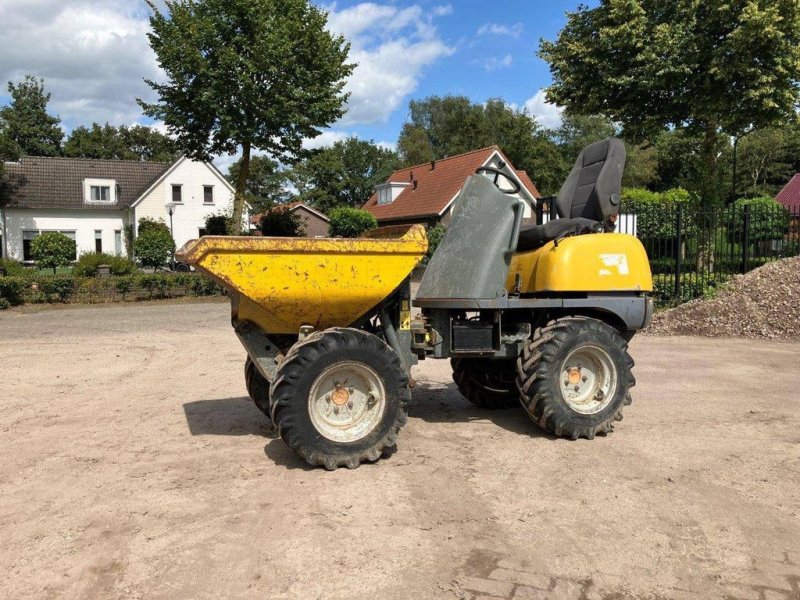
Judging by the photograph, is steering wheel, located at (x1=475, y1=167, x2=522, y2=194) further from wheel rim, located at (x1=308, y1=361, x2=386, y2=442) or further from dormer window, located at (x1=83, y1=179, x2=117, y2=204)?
dormer window, located at (x1=83, y1=179, x2=117, y2=204)

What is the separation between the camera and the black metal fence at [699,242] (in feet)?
44.0

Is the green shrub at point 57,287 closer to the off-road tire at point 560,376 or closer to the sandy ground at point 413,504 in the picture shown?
the sandy ground at point 413,504

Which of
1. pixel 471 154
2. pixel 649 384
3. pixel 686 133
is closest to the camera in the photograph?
pixel 649 384

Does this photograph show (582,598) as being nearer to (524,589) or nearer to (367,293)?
(524,589)

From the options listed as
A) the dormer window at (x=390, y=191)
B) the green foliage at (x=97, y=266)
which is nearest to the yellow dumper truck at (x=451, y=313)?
the green foliage at (x=97, y=266)

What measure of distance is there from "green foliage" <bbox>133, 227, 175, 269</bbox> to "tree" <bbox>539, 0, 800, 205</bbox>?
1996 cm

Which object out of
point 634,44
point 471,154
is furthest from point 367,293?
point 471,154

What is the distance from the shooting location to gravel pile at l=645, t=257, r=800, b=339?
11.1 meters

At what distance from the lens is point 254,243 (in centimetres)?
431

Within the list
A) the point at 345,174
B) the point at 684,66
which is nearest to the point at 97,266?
the point at 684,66

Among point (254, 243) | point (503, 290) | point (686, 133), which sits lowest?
point (503, 290)

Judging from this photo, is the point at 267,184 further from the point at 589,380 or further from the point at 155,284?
the point at 589,380

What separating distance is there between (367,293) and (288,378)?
0.81 metres

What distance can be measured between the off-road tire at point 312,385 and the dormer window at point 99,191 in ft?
132
